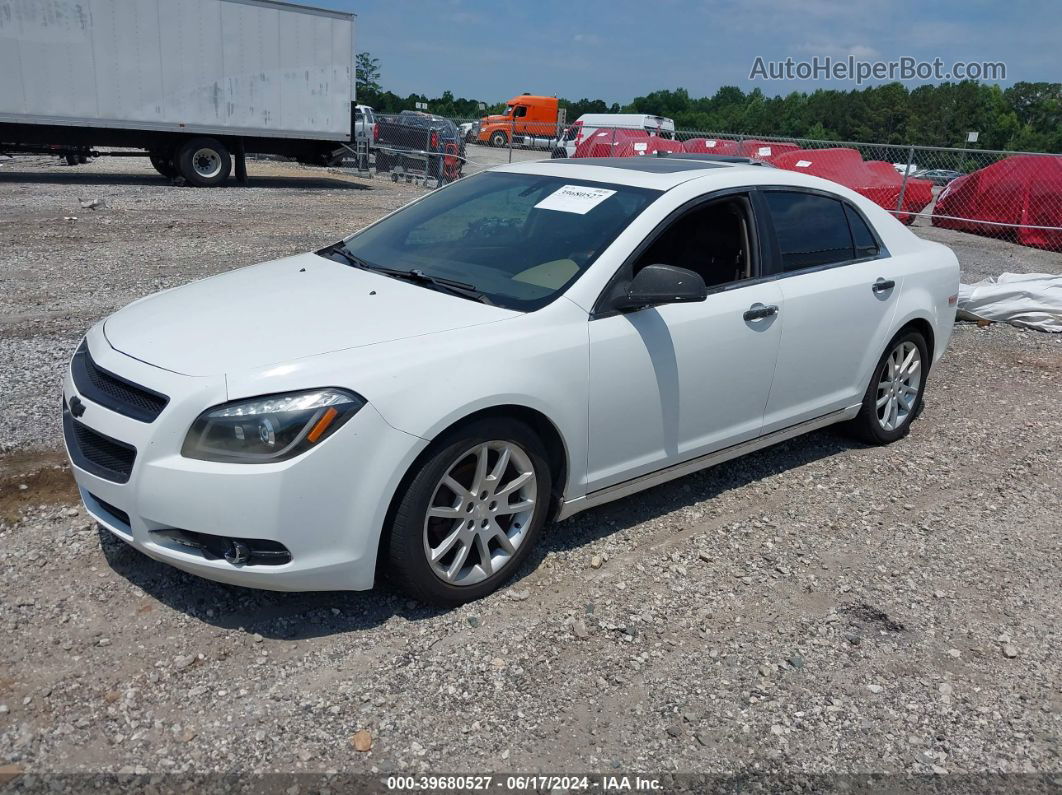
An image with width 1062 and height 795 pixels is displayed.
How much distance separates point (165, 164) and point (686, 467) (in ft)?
59.0

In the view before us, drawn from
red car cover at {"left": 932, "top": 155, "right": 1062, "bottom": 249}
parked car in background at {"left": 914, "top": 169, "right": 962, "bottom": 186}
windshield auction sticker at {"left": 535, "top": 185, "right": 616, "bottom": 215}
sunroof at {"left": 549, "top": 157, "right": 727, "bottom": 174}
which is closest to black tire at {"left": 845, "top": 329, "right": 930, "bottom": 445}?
sunroof at {"left": 549, "top": 157, "right": 727, "bottom": 174}

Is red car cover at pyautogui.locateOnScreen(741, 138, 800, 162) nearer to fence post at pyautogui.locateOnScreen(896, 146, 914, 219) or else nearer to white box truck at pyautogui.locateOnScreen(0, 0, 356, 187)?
fence post at pyautogui.locateOnScreen(896, 146, 914, 219)

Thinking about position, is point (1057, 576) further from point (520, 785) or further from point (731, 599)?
point (520, 785)

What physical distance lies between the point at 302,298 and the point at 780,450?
3088mm

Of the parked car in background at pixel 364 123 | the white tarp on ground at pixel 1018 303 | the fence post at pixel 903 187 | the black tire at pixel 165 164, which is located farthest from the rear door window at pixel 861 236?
the parked car in background at pixel 364 123

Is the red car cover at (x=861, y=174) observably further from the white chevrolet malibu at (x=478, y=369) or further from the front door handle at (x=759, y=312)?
the front door handle at (x=759, y=312)

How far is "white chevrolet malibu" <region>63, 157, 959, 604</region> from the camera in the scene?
9.56 ft

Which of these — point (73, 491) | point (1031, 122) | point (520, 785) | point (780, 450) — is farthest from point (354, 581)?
point (1031, 122)

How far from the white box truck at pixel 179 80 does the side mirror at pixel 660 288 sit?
16684 mm

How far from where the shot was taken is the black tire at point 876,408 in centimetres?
513

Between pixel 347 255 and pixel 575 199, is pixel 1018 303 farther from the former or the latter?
pixel 347 255

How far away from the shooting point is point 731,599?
3.66m

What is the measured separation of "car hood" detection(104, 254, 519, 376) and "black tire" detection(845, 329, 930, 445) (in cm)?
269

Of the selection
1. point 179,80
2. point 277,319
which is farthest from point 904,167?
point 277,319
